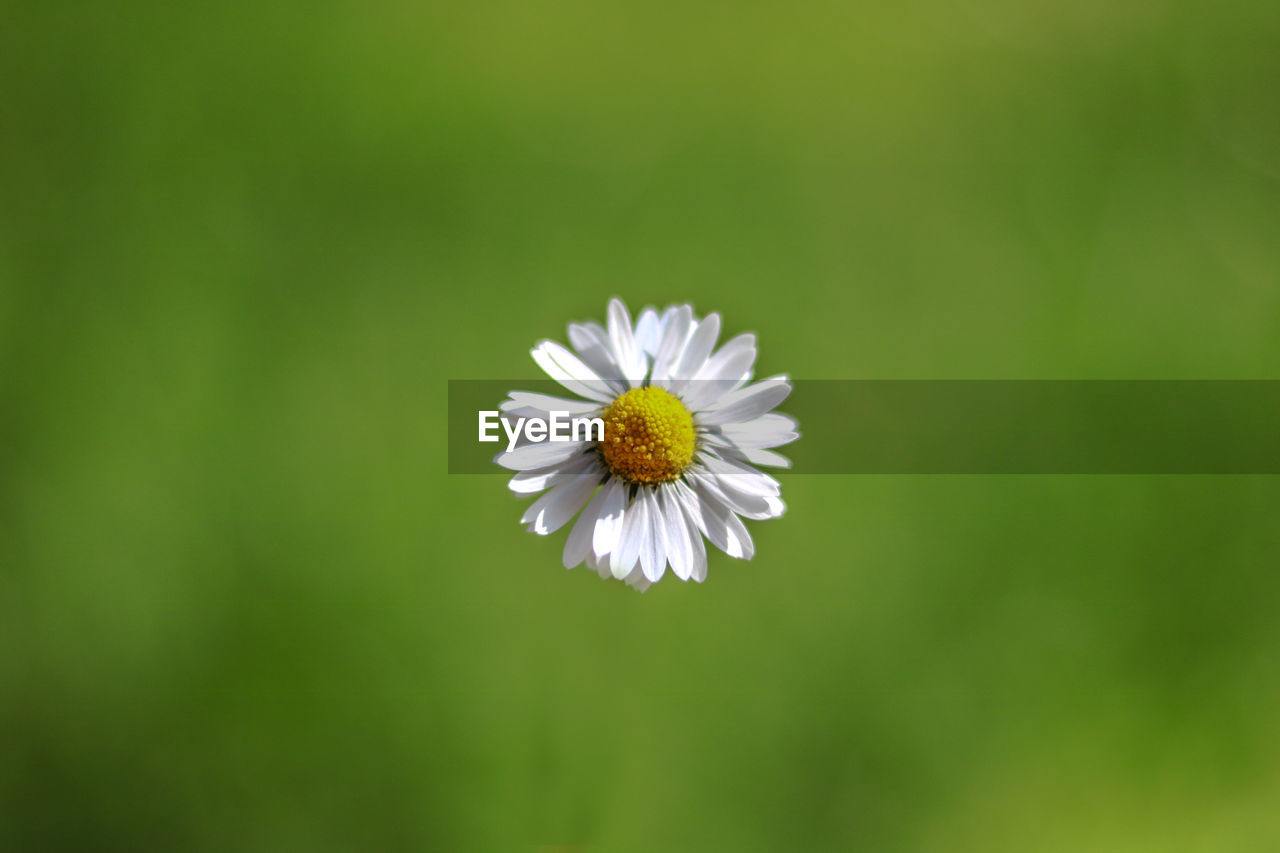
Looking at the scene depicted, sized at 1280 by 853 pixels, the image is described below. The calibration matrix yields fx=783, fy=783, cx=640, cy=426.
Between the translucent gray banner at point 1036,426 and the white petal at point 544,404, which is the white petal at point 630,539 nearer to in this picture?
the white petal at point 544,404

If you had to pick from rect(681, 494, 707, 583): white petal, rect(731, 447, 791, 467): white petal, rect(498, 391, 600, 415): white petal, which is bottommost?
rect(681, 494, 707, 583): white petal

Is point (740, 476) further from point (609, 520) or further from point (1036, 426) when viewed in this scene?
point (1036, 426)

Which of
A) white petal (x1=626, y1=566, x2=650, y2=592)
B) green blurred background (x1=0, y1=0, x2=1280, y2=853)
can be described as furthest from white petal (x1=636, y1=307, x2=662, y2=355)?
green blurred background (x1=0, y1=0, x2=1280, y2=853)

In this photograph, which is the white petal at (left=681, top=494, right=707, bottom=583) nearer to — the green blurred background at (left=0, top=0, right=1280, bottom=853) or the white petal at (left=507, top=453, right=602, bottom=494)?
the white petal at (left=507, top=453, right=602, bottom=494)

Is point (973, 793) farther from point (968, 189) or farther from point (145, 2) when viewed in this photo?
point (145, 2)

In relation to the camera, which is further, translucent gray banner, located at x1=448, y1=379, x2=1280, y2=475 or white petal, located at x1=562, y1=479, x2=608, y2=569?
translucent gray banner, located at x1=448, y1=379, x2=1280, y2=475

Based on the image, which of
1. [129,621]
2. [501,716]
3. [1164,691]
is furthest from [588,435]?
[1164,691]

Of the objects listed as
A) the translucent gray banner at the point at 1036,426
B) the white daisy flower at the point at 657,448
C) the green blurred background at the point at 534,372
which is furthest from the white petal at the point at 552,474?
the translucent gray banner at the point at 1036,426
